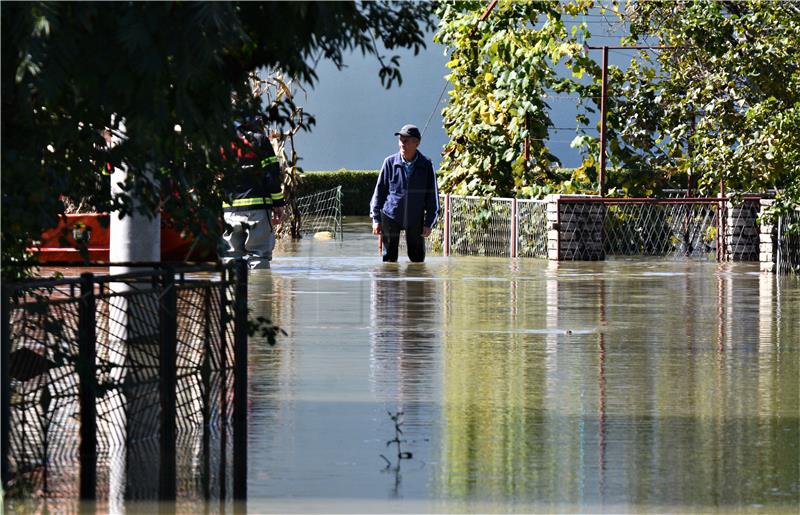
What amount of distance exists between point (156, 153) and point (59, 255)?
600 inches

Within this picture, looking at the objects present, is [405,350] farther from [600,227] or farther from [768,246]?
[600,227]

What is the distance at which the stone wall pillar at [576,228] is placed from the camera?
81.1ft

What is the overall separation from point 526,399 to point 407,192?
11688 mm

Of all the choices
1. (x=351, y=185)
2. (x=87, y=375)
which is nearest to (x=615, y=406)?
(x=87, y=375)

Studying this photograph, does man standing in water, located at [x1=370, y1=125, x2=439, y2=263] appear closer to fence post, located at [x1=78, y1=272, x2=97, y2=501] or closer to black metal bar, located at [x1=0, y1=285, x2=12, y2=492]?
fence post, located at [x1=78, y1=272, x2=97, y2=501]

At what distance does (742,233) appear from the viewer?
2509 centimetres

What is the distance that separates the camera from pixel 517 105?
2816 cm

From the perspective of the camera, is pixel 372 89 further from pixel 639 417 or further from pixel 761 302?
pixel 639 417

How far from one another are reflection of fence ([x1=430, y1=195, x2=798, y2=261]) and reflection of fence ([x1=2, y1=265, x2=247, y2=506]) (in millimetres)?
15820

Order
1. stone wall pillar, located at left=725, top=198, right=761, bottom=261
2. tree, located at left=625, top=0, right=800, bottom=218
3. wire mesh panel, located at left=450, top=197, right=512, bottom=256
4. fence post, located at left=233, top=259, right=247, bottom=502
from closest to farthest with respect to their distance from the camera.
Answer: fence post, located at left=233, top=259, right=247, bottom=502
tree, located at left=625, top=0, right=800, bottom=218
stone wall pillar, located at left=725, top=198, right=761, bottom=261
wire mesh panel, located at left=450, top=197, right=512, bottom=256

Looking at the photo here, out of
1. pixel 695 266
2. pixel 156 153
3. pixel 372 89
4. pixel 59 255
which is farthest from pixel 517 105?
pixel 156 153

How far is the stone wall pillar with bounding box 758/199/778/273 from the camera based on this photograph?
22594 millimetres

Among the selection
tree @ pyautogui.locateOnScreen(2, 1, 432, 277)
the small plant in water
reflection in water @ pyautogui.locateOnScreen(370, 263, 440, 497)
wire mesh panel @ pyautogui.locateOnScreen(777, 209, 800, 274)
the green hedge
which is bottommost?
the small plant in water

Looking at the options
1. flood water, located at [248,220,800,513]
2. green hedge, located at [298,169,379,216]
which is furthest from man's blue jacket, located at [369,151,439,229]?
green hedge, located at [298,169,379,216]
